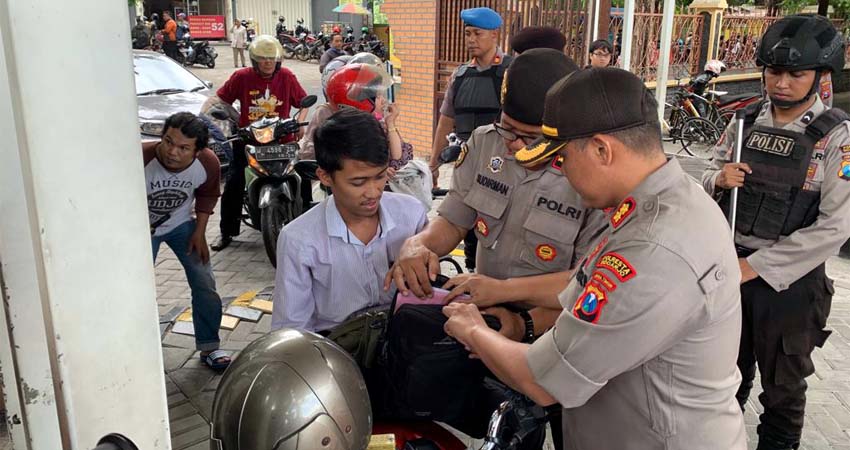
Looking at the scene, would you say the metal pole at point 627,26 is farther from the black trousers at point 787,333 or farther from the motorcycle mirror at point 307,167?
the black trousers at point 787,333

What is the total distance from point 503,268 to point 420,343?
0.52 m

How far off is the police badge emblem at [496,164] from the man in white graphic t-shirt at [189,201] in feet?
6.33

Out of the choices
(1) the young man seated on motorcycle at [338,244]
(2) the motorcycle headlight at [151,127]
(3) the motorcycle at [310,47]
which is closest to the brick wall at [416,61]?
(2) the motorcycle headlight at [151,127]

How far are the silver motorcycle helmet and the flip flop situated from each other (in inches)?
94.2

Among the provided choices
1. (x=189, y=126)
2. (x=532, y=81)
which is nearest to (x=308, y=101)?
→ (x=189, y=126)

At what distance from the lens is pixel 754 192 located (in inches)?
103

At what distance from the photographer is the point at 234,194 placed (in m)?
5.66

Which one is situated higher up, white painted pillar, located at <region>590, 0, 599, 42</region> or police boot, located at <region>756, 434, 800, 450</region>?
white painted pillar, located at <region>590, 0, 599, 42</region>

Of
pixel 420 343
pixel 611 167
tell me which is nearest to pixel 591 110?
pixel 611 167

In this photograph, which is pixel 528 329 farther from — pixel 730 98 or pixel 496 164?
pixel 730 98

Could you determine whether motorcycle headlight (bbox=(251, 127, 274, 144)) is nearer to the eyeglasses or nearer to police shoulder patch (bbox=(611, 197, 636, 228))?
the eyeglasses

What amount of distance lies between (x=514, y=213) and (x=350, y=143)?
578mm

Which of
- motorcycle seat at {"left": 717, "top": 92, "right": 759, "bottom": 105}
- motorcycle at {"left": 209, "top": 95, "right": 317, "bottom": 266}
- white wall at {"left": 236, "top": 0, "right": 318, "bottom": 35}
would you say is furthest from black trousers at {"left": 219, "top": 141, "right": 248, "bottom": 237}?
white wall at {"left": 236, "top": 0, "right": 318, "bottom": 35}

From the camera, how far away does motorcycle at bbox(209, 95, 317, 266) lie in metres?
4.97
